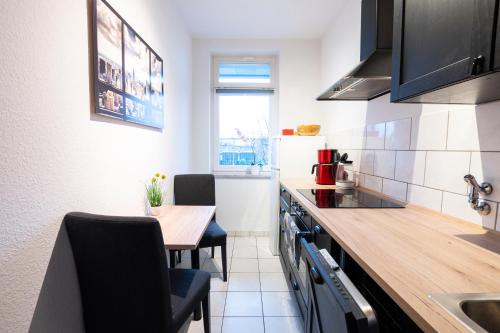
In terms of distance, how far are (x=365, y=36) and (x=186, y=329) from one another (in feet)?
7.01

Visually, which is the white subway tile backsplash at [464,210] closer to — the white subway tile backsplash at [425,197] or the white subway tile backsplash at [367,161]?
the white subway tile backsplash at [425,197]

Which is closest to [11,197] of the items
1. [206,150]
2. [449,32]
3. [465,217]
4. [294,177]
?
[449,32]

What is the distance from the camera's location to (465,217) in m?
1.13

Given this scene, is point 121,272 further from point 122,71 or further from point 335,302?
point 122,71

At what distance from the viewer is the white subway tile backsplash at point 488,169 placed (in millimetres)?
988

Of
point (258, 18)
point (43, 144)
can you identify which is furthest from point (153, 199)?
point (258, 18)

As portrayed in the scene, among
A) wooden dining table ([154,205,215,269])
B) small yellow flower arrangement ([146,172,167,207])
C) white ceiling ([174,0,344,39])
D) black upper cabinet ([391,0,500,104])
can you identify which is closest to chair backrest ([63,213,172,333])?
wooden dining table ([154,205,215,269])

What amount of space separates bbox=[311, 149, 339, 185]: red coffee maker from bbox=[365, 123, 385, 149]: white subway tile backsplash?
0.29 m

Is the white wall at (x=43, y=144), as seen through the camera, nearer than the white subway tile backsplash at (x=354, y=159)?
Yes

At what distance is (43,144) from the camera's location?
912mm

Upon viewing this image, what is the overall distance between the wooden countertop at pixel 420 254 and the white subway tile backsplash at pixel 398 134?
1.44 ft

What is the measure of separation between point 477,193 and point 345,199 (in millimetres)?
689

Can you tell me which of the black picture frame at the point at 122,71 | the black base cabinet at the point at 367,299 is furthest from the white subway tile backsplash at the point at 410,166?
the black picture frame at the point at 122,71

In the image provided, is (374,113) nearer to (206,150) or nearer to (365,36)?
(365,36)
